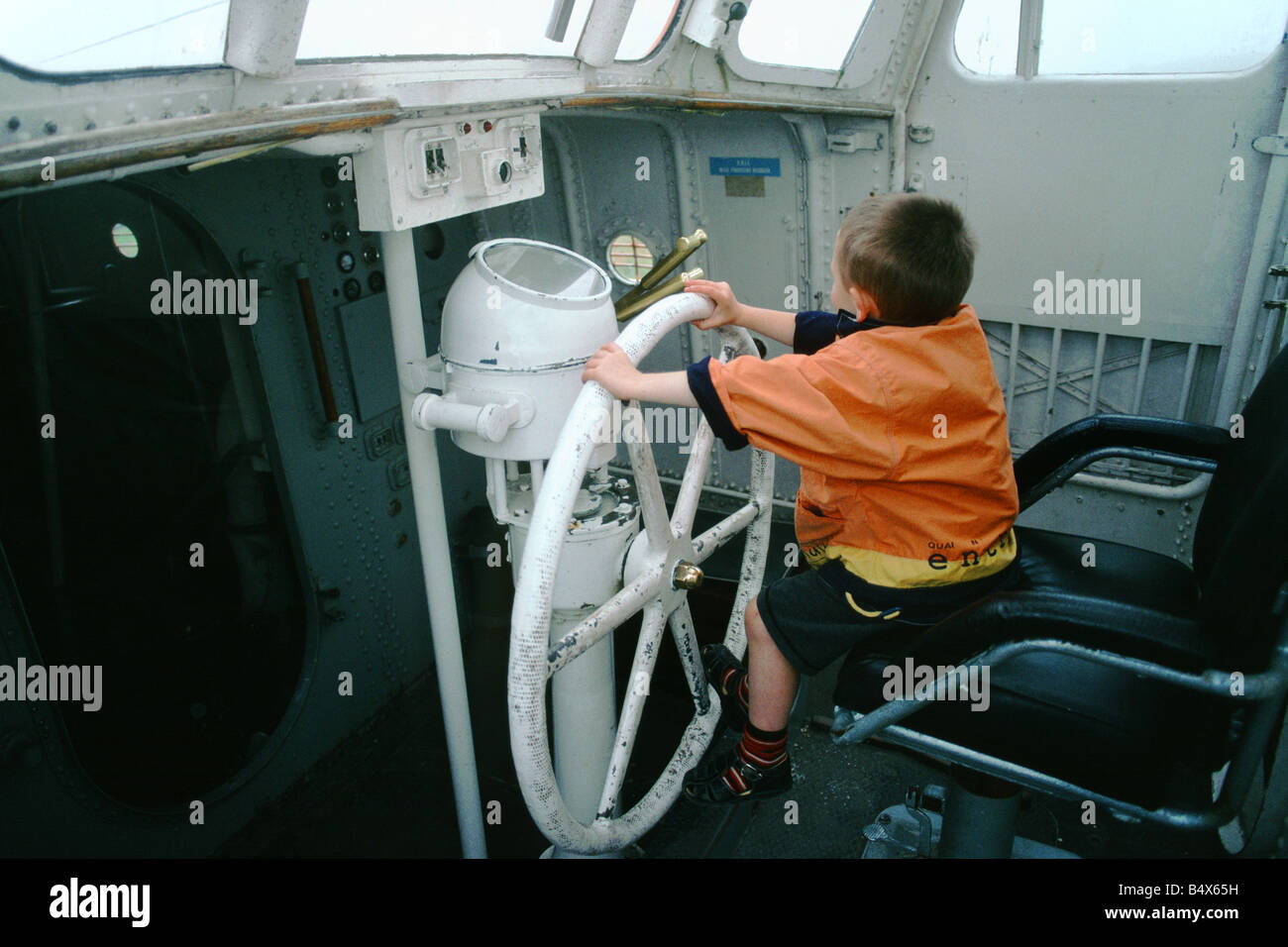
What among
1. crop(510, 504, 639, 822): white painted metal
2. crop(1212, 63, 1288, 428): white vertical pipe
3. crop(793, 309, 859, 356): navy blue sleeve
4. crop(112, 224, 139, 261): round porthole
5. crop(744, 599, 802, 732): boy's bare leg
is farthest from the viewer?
crop(1212, 63, 1288, 428): white vertical pipe

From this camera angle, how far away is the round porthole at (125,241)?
1.93 meters

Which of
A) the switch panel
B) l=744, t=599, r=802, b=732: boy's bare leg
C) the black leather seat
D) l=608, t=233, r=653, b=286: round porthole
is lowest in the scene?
l=744, t=599, r=802, b=732: boy's bare leg

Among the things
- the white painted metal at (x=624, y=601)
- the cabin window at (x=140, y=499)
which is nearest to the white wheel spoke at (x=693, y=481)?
the white painted metal at (x=624, y=601)

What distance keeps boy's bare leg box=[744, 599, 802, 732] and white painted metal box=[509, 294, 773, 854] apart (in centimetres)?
19

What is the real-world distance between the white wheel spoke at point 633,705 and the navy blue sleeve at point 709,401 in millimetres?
444

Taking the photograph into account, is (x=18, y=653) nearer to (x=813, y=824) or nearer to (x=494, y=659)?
(x=494, y=659)

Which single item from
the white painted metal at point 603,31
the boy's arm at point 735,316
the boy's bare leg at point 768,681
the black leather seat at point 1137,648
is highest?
the white painted metal at point 603,31

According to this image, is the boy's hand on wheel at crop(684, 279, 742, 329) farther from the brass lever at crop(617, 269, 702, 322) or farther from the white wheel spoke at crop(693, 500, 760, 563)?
the white wheel spoke at crop(693, 500, 760, 563)

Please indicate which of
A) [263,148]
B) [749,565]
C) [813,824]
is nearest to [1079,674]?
[749,565]

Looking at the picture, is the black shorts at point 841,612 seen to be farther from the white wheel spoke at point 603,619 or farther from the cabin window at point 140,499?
the cabin window at point 140,499

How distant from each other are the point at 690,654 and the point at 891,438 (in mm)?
687

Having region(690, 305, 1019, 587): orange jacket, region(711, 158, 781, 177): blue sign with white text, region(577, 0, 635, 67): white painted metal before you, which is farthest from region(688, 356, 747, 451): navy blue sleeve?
region(711, 158, 781, 177): blue sign with white text

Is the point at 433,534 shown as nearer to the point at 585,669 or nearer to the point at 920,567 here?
the point at 585,669

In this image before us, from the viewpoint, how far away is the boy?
1364 mm
